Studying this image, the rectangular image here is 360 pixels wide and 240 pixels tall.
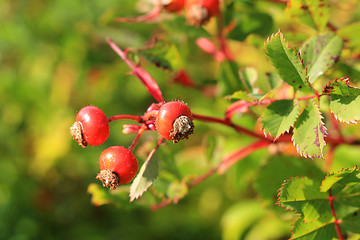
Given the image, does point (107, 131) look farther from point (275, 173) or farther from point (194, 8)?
point (275, 173)

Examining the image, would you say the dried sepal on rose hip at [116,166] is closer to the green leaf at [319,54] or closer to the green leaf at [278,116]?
the green leaf at [278,116]

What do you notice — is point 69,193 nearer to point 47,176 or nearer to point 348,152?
point 47,176

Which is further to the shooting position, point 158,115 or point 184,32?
point 184,32

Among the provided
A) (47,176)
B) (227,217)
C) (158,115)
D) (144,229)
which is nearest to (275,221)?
(227,217)

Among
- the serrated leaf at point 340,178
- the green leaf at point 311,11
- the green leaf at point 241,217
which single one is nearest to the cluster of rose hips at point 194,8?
the green leaf at point 311,11

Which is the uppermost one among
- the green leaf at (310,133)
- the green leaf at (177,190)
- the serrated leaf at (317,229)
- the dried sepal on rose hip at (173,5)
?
the dried sepal on rose hip at (173,5)

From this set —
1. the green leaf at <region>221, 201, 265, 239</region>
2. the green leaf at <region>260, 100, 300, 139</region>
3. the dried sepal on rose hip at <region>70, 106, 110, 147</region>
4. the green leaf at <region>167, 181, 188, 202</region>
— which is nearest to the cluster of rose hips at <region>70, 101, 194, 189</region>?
the dried sepal on rose hip at <region>70, 106, 110, 147</region>

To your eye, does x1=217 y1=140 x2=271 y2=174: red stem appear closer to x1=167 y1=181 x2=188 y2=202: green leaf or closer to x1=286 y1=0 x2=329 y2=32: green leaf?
x1=167 y1=181 x2=188 y2=202: green leaf
